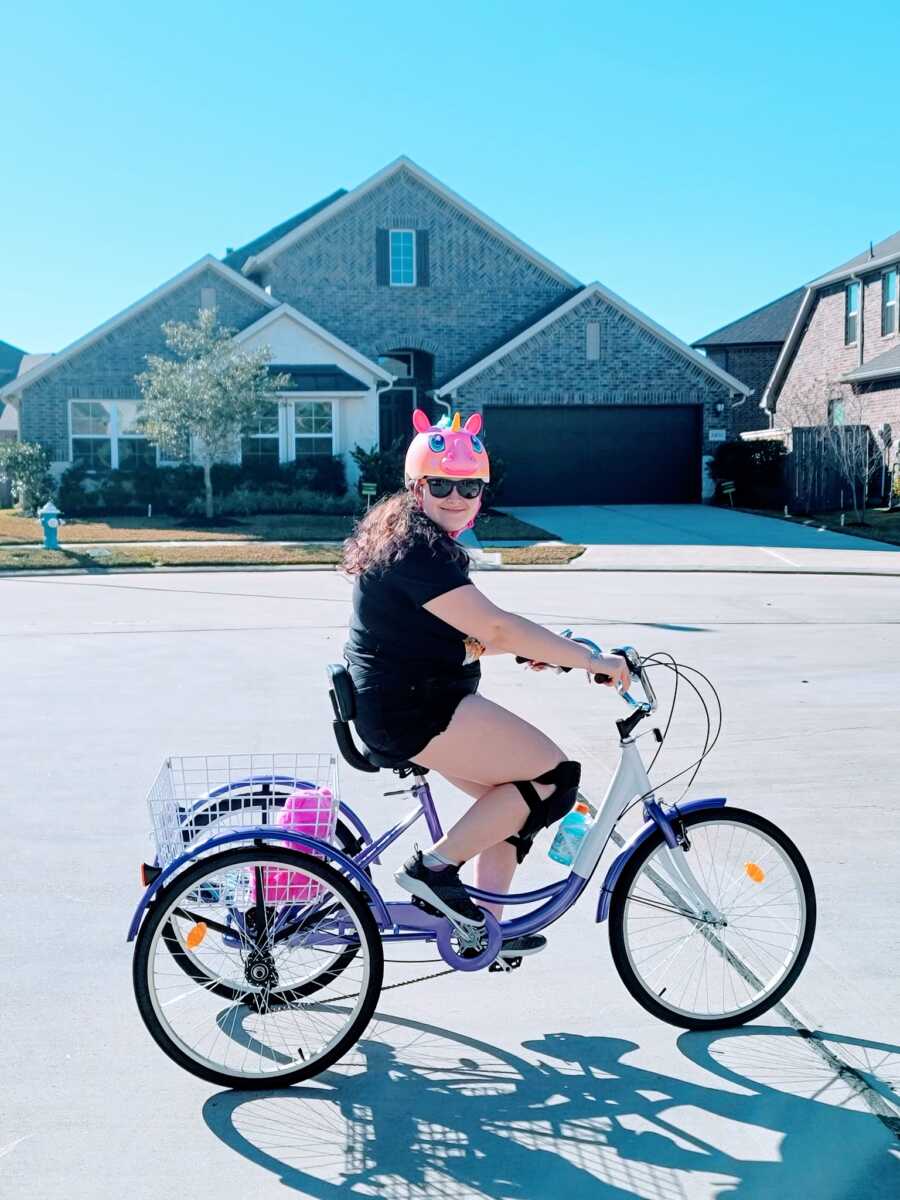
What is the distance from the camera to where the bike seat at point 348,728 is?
3943 millimetres

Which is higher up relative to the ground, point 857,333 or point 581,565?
point 857,333

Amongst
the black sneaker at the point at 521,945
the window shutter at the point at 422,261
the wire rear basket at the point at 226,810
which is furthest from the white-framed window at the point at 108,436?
the black sneaker at the point at 521,945

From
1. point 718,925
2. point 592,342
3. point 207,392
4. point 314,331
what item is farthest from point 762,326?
point 718,925

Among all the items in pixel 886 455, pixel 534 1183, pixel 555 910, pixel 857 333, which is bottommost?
pixel 534 1183

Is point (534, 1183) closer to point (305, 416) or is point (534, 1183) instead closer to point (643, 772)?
point (643, 772)

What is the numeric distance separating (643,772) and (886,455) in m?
29.6

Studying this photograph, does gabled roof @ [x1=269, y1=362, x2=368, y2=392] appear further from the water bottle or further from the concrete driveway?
the water bottle

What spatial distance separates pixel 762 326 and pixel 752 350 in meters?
1.15

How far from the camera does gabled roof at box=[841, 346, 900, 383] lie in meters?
31.2

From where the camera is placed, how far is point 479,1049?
3.99m

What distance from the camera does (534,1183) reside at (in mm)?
3264

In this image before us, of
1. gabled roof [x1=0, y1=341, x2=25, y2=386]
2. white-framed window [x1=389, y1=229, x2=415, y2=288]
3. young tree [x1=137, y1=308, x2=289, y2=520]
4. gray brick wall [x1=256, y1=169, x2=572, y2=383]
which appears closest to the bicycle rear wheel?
young tree [x1=137, y1=308, x2=289, y2=520]

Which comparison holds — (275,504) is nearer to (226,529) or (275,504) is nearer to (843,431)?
(226,529)

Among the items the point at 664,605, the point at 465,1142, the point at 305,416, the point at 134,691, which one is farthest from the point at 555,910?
the point at 305,416
